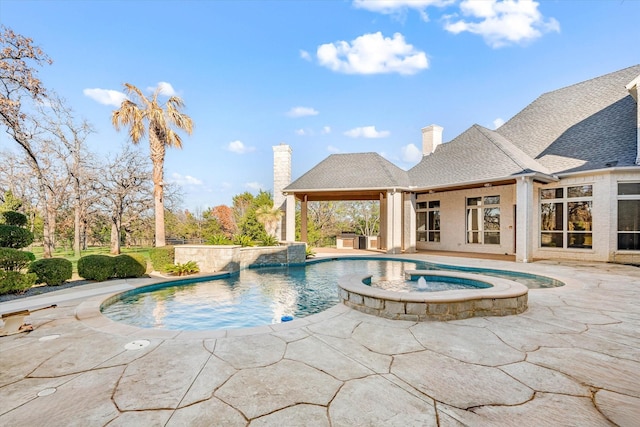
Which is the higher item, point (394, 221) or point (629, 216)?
point (629, 216)

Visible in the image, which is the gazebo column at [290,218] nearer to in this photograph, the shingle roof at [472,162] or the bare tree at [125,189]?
the shingle roof at [472,162]

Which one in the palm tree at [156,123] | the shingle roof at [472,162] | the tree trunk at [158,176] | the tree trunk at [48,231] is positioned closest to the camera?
the palm tree at [156,123]

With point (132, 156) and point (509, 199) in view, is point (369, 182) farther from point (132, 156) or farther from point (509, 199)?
point (132, 156)

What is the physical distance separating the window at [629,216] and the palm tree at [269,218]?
1485cm

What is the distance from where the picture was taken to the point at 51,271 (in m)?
7.21

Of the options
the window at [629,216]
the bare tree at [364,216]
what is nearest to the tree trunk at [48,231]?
the bare tree at [364,216]

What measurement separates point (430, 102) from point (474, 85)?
3.62 metres

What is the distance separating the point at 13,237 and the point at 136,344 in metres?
6.08

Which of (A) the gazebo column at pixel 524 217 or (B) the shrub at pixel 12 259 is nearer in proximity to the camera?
(B) the shrub at pixel 12 259

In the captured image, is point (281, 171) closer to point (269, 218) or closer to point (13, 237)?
point (269, 218)

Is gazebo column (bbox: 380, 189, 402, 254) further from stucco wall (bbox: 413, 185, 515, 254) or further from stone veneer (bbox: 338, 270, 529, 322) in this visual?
stone veneer (bbox: 338, 270, 529, 322)

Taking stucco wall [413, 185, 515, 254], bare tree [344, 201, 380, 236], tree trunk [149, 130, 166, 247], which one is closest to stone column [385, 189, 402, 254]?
stucco wall [413, 185, 515, 254]

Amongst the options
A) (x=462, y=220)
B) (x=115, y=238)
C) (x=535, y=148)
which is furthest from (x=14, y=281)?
(x=535, y=148)

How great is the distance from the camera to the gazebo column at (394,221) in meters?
14.9
